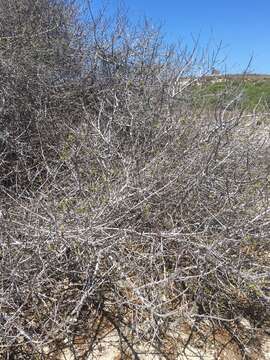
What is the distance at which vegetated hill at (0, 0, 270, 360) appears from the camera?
250cm

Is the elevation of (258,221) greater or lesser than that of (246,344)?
greater

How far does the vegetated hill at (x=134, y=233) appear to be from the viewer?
98.6 inches

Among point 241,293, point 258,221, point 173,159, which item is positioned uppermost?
point 173,159

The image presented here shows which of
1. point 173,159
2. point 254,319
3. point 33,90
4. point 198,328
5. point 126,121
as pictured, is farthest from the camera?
point 33,90

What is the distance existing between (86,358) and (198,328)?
2.09 feet

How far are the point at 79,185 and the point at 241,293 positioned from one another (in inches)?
47.0

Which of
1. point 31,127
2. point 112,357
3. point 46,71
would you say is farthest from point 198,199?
point 46,71

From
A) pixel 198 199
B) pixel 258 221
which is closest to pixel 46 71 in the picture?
pixel 198 199

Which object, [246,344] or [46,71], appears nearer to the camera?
[246,344]

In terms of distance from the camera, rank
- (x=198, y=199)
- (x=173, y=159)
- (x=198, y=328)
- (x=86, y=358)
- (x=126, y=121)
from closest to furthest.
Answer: (x=86, y=358)
(x=198, y=328)
(x=198, y=199)
(x=173, y=159)
(x=126, y=121)

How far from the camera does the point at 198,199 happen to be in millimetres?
3105

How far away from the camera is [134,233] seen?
283 cm

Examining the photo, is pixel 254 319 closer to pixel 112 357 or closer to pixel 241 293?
pixel 241 293

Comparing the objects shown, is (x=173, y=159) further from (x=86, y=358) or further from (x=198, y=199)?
(x=86, y=358)
